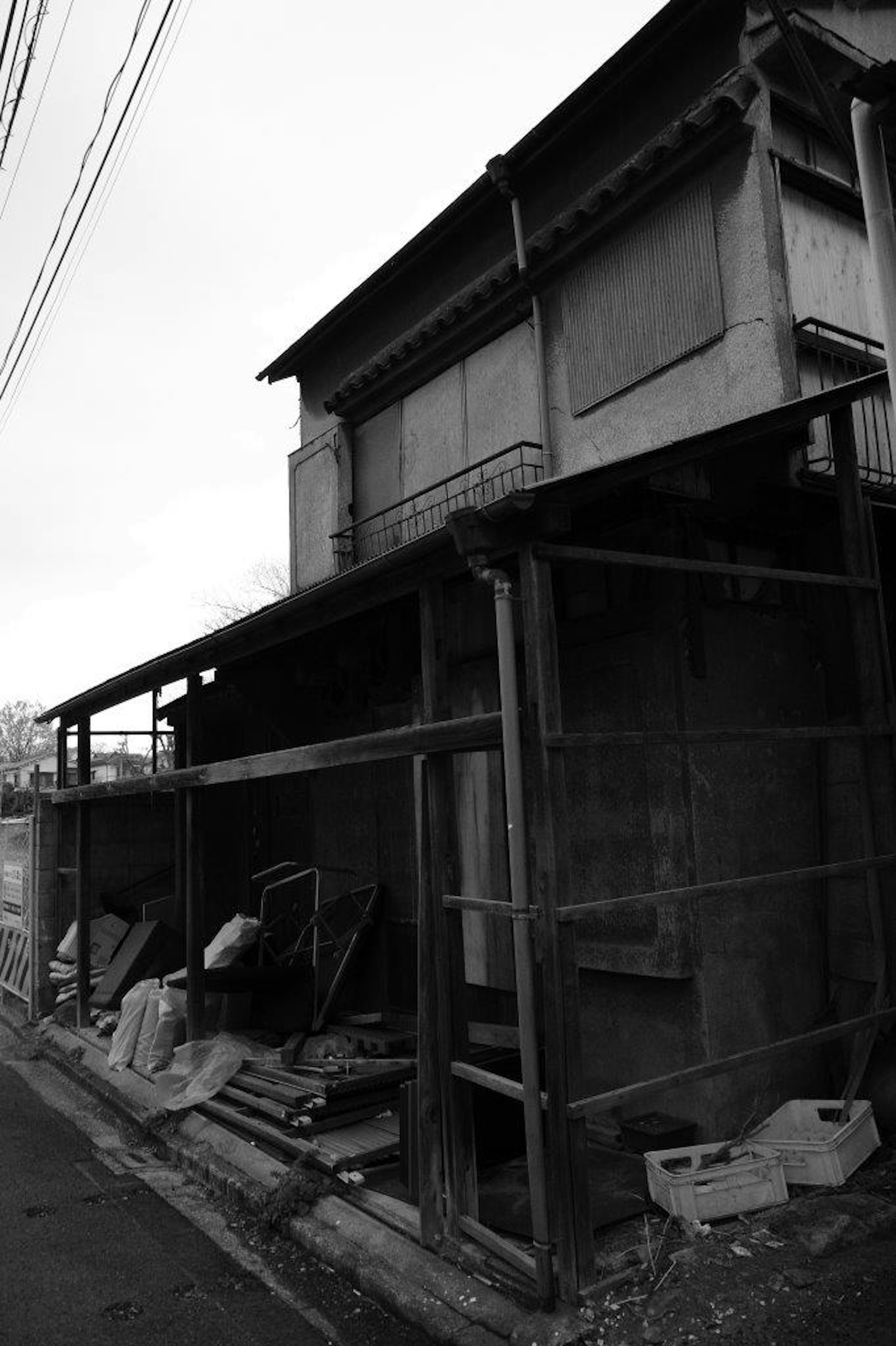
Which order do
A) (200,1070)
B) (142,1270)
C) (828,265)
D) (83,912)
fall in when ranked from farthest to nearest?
(83,912) < (200,1070) < (828,265) < (142,1270)

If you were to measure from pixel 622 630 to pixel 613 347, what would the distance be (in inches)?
127

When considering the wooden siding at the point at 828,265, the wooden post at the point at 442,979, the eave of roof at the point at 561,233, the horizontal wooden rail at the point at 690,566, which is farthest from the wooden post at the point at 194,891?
the wooden siding at the point at 828,265

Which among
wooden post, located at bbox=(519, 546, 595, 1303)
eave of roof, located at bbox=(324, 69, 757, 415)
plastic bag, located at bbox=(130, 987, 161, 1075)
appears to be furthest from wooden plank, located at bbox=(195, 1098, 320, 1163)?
eave of roof, located at bbox=(324, 69, 757, 415)

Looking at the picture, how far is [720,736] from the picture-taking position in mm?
4711

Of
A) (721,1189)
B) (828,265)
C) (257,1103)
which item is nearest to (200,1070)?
(257,1103)

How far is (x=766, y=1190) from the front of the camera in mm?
4730

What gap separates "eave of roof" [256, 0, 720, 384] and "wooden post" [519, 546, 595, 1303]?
5.60 metres

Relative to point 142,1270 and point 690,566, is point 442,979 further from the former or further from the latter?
point 690,566

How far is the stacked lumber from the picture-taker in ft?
19.5

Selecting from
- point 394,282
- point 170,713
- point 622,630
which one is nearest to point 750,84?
point 622,630

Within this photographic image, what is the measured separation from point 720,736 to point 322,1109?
A: 3771 millimetres

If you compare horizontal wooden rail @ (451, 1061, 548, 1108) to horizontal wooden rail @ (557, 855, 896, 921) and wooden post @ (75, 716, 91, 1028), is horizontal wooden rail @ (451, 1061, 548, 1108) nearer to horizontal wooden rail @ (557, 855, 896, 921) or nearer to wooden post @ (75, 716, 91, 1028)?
horizontal wooden rail @ (557, 855, 896, 921)

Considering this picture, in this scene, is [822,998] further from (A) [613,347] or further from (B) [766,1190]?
(A) [613,347]

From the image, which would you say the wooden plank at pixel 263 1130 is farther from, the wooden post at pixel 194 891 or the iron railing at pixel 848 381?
the iron railing at pixel 848 381
